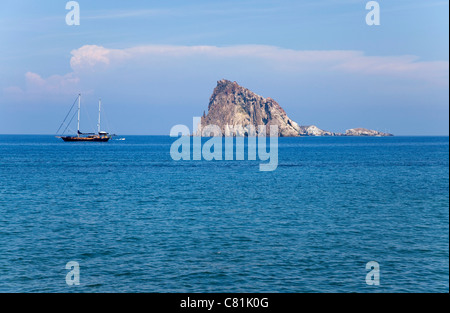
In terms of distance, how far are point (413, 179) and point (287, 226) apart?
2181 inches

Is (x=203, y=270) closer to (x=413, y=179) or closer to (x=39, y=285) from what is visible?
(x=39, y=285)

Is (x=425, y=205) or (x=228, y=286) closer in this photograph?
(x=228, y=286)

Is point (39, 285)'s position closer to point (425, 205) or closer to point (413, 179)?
point (425, 205)

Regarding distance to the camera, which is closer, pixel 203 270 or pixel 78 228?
pixel 203 270

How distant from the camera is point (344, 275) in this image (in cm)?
2698
